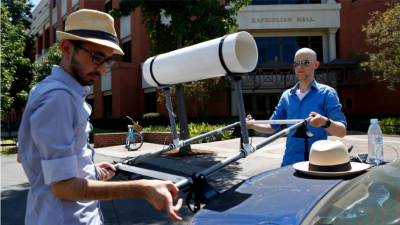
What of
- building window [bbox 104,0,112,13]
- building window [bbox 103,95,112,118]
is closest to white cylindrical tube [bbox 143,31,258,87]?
building window [bbox 103,95,112,118]

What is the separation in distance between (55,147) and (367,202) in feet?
5.38

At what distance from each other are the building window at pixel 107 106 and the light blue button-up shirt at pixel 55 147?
2495 cm

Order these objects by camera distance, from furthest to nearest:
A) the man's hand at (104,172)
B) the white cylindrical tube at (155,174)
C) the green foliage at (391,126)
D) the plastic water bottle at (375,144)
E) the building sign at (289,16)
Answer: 1. the building sign at (289,16)
2. the green foliage at (391,126)
3. the plastic water bottle at (375,144)
4. the man's hand at (104,172)
5. the white cylindrical tube at (155,174)

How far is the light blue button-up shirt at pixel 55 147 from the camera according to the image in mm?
1225

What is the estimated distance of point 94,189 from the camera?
1.27 m

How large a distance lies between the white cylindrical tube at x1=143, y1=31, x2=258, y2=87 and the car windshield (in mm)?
958

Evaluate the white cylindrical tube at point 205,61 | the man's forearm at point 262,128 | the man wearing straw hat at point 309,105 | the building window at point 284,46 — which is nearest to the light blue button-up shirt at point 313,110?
the man wearing straw hat at point 309,105

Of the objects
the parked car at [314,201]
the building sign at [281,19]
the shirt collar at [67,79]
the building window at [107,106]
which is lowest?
the parked car at [314,201]

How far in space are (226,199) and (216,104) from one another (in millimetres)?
19826

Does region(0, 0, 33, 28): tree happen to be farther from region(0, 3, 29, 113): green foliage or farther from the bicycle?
the bicycle

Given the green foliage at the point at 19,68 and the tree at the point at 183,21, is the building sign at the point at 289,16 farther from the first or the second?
the green foliage at the point at 19,68

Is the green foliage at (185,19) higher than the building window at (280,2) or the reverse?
the reverse

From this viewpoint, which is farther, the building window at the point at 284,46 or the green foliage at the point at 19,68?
the building window at the point at 284,46

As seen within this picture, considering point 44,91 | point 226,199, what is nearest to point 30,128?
point 44,91
